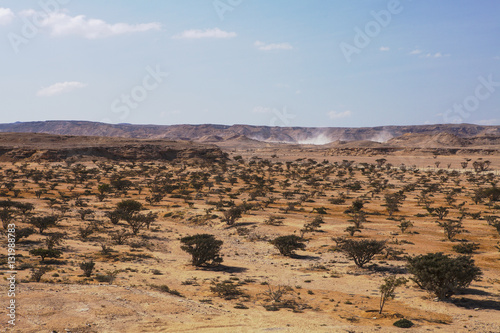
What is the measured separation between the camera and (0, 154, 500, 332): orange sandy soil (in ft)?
48.0

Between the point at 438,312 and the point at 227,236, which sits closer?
the point at 438,312

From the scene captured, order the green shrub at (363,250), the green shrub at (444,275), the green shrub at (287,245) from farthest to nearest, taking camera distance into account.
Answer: the green shrub at (287,245) → the green shrub at (363,250) → the green shrub at (444,275)

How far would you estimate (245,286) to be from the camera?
20.3m

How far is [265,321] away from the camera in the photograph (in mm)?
15031

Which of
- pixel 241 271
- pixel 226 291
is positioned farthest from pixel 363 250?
pixel 226 291

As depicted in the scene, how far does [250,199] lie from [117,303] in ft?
114

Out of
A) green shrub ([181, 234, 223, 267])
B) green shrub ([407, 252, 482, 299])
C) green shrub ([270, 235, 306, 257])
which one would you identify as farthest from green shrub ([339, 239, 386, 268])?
green shrub ([181, 234, 223, 267])

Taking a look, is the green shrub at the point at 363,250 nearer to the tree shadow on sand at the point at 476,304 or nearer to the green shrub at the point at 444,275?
the green shrub at the point at 444,275

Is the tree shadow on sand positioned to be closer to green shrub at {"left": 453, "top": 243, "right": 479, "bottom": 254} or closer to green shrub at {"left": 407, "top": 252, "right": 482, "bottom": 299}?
green shrub at {"left": 407, "top": 252, "right": 482, "bottom": 299}

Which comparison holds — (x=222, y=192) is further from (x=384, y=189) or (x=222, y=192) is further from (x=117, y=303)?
(x=117, y=303)

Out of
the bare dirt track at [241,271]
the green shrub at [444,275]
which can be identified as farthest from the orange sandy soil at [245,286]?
the green shrub at [444,275]

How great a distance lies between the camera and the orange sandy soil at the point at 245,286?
576 inches

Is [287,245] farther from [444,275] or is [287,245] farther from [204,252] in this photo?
[444,275]

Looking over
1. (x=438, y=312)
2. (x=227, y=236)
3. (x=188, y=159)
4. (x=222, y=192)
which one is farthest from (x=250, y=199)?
(x=188, y=159)
